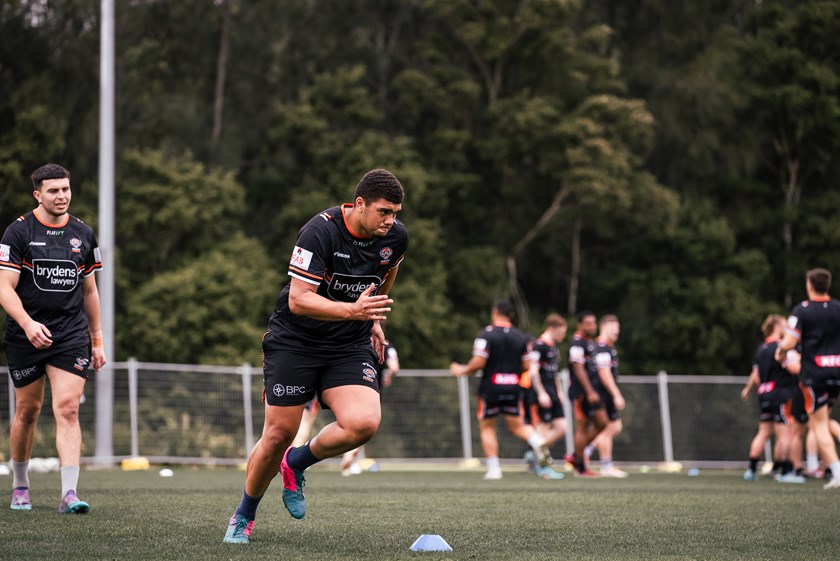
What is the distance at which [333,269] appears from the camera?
648 centimetres

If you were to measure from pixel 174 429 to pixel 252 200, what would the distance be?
49.6 ft

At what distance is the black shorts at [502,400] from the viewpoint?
48.0ft

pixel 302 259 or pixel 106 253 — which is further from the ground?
pixel 106 253

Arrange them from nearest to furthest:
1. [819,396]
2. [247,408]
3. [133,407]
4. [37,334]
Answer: [37,334] < [819,396] < [133,407] < [247,408]

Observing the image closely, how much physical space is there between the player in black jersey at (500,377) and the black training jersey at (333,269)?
7.94 meters

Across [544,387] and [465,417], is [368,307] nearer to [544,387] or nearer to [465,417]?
[544,387]

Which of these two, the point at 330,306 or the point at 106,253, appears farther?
the point at 106,253

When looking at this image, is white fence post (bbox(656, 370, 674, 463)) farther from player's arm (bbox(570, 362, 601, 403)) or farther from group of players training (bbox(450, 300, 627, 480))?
player's arm (bbox(570, 362, 601, 403))

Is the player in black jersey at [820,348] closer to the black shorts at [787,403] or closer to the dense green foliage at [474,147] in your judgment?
the black shorts at [787,403]

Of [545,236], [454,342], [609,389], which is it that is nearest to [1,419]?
[609,389]

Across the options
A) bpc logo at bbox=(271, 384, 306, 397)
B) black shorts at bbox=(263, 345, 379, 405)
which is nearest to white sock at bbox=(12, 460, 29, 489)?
black shorts at bbox=(263, 345, 379, 405)

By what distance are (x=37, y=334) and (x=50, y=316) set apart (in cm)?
46

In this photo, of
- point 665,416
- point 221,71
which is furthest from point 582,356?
point 221,71

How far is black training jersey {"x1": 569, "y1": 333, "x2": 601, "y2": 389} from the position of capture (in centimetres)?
1595
